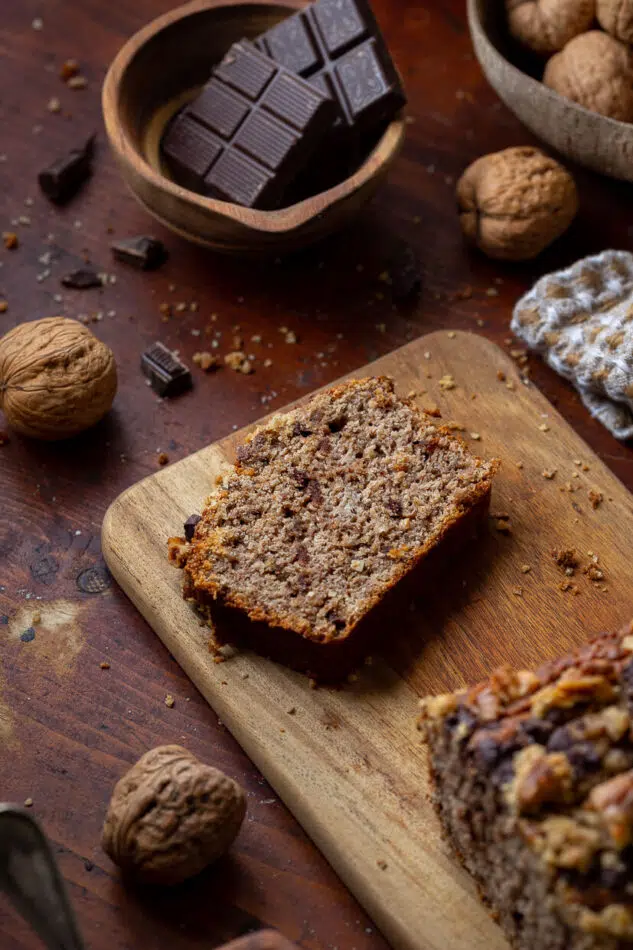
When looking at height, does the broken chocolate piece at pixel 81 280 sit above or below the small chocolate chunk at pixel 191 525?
below

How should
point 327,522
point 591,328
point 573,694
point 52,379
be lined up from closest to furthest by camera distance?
point 573,694 < point 327,522 < point 52,379 < point 591,328

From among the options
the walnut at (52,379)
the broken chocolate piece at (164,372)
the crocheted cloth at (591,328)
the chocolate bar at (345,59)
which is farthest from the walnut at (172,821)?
the chocolate bar at (345,59)

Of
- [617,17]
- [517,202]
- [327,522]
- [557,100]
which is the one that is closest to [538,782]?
[327,522]

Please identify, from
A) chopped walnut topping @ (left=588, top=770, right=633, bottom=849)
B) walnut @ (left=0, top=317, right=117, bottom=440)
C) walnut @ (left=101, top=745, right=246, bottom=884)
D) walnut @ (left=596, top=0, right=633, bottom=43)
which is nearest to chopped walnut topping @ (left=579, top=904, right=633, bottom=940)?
chopped walnut topping @ (left=588, top=770, right=633, bottom=849)

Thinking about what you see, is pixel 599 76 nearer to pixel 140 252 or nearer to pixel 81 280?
pixel 140 252

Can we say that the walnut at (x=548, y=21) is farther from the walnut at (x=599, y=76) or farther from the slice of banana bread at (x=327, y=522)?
the slice of banana bread at (x=327, y=522)
